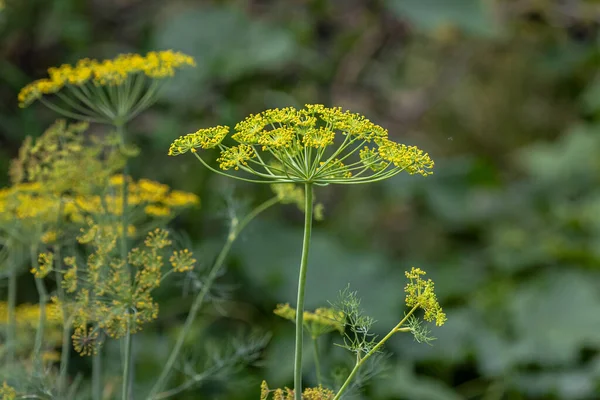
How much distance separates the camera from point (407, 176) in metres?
3.03

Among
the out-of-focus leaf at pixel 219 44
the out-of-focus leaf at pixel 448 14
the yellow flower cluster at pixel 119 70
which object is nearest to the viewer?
the yellow flower cluster at pixel 119 70

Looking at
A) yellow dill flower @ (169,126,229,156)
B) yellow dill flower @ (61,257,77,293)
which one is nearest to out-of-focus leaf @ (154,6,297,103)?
yellow dill flower @ (61,257,77,293)

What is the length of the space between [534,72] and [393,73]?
0.88 metres

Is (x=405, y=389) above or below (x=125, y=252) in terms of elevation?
below

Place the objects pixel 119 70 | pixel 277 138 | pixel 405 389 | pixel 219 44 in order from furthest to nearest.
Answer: pixel 219 44, pixel 405 389, pixel 119 70, pixel 277 138

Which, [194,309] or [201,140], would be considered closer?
[201,140]

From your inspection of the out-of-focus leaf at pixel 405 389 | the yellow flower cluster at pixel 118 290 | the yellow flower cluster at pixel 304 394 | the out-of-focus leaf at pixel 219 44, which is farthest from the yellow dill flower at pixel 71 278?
the out-of-focus leaf at pixel 219 44

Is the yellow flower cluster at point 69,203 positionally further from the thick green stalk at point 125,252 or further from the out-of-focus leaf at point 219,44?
the out-of-focus leaf at point 219,44

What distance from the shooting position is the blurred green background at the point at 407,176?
2102 mm

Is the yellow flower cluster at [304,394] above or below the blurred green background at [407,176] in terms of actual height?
below

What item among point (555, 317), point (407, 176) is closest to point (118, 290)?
point (555, 317)

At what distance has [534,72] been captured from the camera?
3822mm

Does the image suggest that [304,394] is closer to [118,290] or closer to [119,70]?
[118,290]

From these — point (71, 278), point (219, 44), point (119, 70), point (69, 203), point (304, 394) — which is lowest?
point (304, 394)
